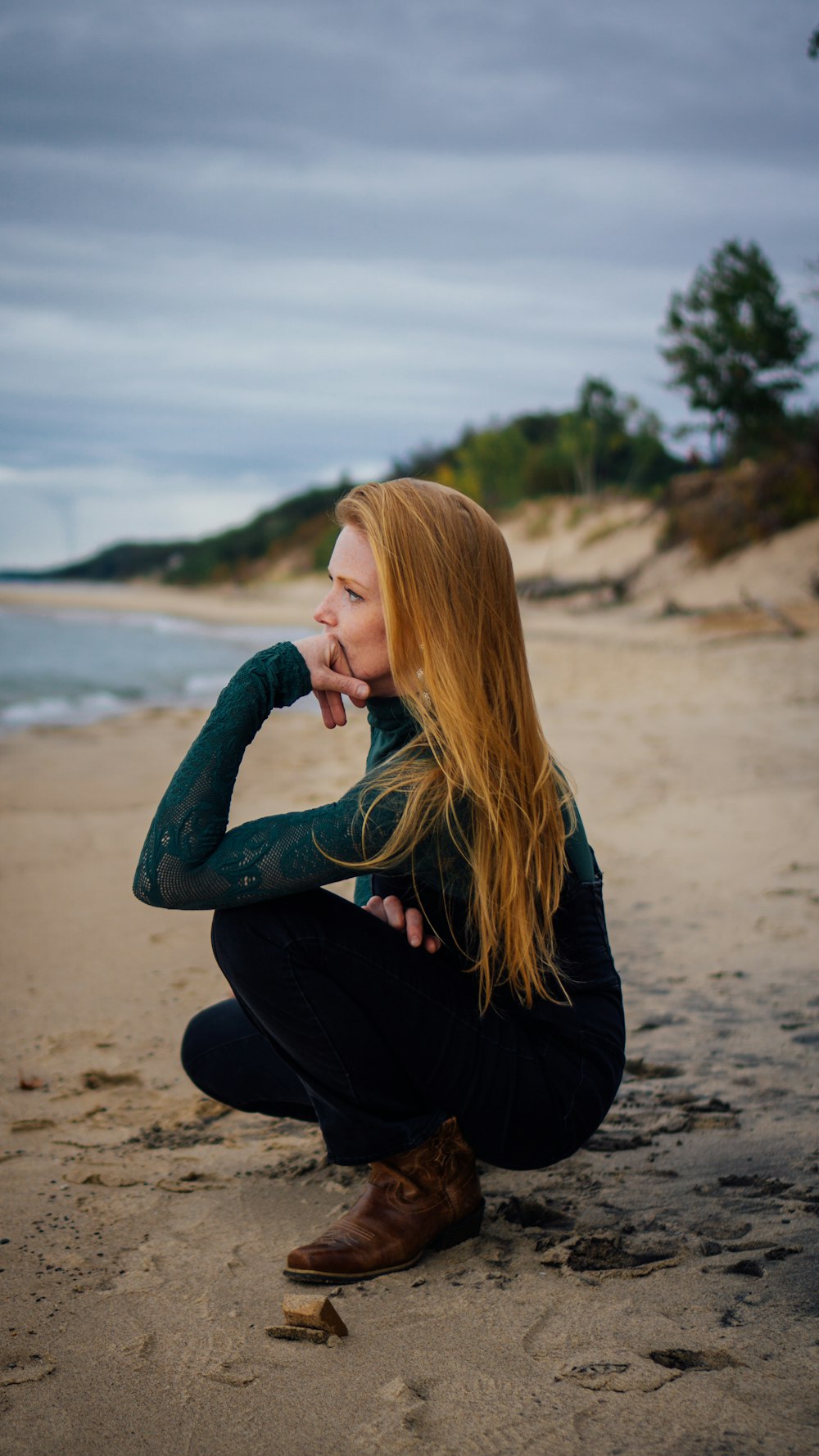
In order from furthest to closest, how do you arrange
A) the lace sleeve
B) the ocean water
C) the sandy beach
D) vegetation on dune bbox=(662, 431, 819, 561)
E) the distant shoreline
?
the distant shoreline → vegetation on dune bbox=(662, 431, 819, 561) → the ocean water → the lace sleeve → the sandy beach

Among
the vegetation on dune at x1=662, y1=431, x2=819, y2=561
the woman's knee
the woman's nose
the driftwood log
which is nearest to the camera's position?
the woman's nose

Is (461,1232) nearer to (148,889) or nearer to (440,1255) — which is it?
(440,1255)

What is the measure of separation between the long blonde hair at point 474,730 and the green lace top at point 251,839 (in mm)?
43

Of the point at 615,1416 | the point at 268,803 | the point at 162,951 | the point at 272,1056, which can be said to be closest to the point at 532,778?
the point at 272,1056

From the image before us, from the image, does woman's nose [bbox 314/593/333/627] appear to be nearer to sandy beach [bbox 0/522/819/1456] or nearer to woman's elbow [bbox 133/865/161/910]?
woman's elbow [bbox 133/865/161/910]

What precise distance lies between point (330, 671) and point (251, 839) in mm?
397

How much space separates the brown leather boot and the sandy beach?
0.14ft

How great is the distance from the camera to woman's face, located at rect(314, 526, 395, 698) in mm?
2074

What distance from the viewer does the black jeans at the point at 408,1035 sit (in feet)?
6.39

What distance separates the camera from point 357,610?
2100mm

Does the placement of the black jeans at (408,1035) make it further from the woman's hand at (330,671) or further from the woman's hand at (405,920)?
the woman's hand at (330,671)

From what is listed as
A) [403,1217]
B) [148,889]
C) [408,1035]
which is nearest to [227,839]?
[148,889]

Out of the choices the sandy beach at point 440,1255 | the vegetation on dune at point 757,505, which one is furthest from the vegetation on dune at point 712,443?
the sandy beach at point 440,1255

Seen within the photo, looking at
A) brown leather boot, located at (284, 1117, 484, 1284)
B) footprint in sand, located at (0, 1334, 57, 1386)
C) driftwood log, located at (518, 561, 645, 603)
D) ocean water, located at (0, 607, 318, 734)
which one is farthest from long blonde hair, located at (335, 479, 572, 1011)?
driftwood log, located at (518, 561, 645, 603)
